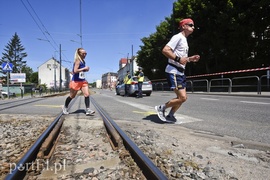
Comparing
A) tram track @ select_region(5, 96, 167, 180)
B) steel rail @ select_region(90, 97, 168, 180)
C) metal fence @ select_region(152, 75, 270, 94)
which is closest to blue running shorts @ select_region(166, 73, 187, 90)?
tram track @ select_region(5, 96, 167, 180)

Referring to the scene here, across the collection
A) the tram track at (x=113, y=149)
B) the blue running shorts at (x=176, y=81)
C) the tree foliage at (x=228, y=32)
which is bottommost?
the tram track at (x=113, y=149)

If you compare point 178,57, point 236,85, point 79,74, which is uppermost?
point 178,57

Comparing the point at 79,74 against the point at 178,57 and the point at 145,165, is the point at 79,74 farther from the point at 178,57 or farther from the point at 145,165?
the point at 145,165

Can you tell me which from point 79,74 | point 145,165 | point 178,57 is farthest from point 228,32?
point 145,165

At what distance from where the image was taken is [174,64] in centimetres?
475

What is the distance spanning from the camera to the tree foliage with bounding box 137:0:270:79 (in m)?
19.6

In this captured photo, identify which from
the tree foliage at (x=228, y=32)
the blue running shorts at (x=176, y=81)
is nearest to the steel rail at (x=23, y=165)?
the blue running shorts at (x=176, y=81)

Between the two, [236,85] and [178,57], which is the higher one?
[178,57]

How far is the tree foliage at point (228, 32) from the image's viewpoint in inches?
770

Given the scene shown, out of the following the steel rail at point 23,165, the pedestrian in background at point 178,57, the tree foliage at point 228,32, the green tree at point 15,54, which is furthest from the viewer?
the green tree at point 15,54

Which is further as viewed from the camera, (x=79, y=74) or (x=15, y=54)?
(x=15, y=54)

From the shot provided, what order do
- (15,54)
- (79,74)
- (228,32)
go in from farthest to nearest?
(15,54) → (228,32) → (79,74)

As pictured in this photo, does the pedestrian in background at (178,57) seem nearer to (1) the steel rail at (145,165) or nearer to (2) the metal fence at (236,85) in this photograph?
(1) the steel rail at (145,165)

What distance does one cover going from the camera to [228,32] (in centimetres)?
2100
